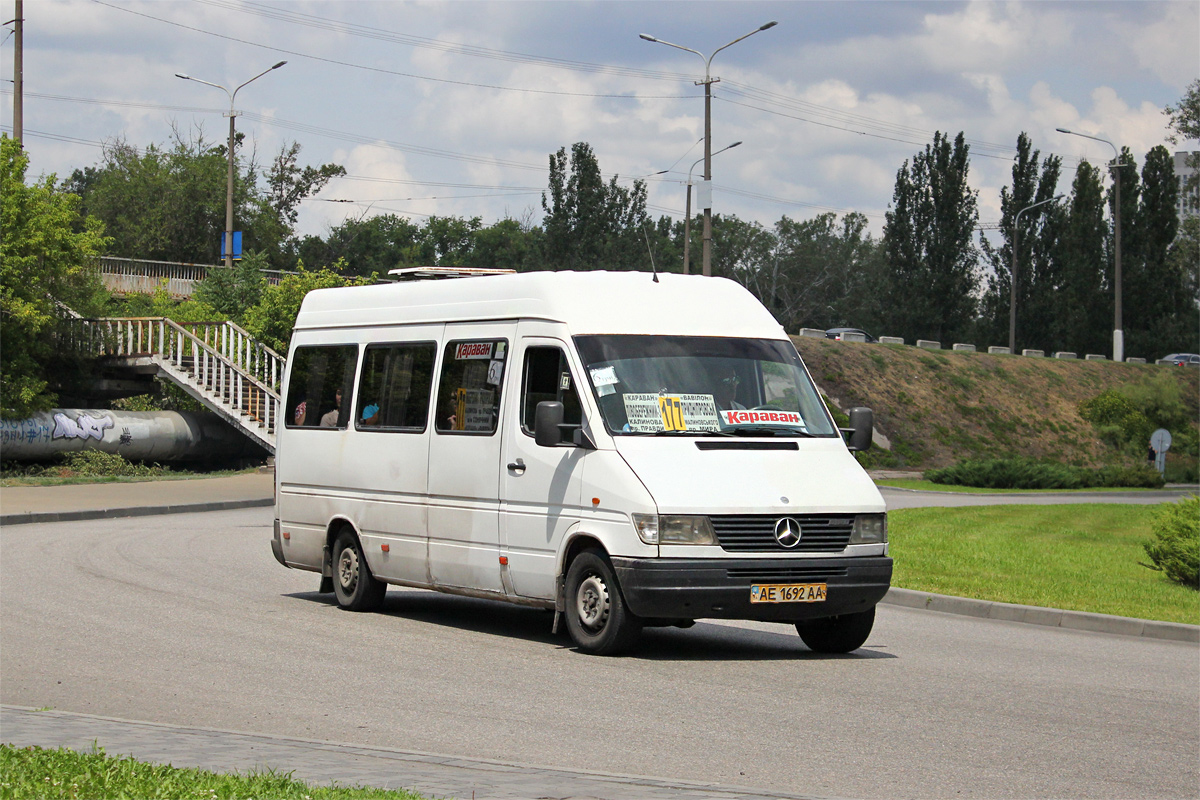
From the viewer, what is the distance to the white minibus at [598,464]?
9.76 metres

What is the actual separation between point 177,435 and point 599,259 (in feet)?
145

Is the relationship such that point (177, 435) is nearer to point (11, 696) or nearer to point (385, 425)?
point (385, 425)

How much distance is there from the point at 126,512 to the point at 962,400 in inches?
1542

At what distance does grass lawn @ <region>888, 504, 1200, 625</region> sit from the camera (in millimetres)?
14383

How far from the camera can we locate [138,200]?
275 feet

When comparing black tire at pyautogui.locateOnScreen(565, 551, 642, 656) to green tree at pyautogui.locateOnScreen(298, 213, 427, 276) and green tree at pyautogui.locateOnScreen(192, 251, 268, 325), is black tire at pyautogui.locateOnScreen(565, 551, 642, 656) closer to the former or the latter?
green tree at pyautogui.locateOnScreen(192, 251, 268, 325)

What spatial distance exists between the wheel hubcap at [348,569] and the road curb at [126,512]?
10115 millimetres

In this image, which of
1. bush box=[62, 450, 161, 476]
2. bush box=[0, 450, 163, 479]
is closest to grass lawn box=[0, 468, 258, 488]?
bush box=[0, 450, 163, 479]

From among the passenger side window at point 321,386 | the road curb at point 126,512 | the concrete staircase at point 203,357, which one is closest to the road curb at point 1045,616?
the passenger side window at point 321,386

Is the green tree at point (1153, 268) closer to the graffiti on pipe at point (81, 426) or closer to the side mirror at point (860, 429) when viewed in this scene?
the graffiti on pipe at point (81, 426)

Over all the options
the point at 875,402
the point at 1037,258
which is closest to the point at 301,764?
the point at 875,402

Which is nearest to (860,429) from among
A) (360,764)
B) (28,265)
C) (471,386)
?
(471,386)

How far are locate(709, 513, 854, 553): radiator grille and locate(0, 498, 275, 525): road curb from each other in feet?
47.8

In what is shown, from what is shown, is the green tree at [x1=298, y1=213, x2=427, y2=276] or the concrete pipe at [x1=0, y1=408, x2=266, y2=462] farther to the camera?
the green tree at [x1=298, y1=213, x2=427, y2=276]
